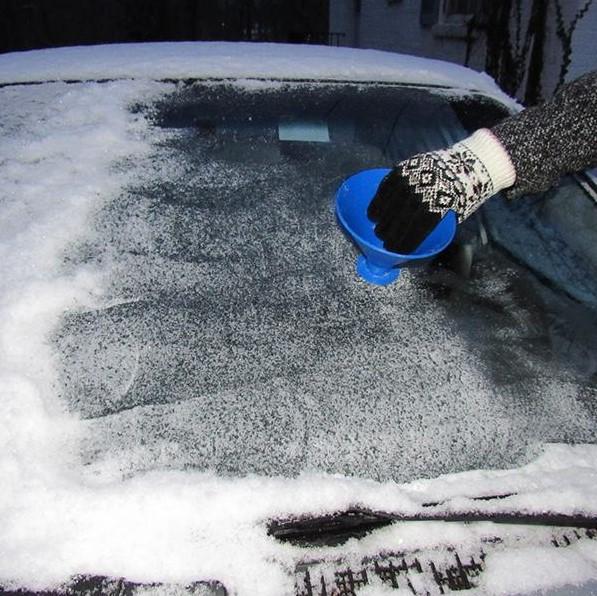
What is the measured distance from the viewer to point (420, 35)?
747 centimetres

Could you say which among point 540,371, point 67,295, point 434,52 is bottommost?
point 434,52

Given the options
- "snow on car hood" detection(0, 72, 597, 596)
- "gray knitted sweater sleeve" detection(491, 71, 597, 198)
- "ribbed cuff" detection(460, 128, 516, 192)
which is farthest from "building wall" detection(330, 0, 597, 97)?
"snow on car hood" detection(0, 72, 597, 596)

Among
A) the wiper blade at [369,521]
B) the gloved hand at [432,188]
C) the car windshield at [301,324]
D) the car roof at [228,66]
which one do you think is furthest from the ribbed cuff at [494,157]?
the wiper blade at [369,521]

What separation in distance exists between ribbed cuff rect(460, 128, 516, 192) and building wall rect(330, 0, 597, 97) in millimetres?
4632

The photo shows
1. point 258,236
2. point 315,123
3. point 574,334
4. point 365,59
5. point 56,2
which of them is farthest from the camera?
point 56,2

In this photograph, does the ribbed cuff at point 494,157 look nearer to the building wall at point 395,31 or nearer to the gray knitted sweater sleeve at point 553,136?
the gray knitted sweater sleeve at point 553,136

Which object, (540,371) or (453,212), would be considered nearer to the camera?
(540,371)

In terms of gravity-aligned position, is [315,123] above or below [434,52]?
above

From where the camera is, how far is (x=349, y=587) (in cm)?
75

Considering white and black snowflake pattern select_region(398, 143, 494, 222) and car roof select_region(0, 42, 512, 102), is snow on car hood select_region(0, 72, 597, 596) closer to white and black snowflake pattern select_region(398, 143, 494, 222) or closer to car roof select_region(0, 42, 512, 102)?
white and black snowflake pattern select_region(398, 143, 494, 222)

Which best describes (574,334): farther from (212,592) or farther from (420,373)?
(212,592)

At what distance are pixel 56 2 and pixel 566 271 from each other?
786 cm

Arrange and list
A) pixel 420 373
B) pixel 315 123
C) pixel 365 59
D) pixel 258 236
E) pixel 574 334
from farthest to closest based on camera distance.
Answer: pixel 365 59 < pixel 315 123 < pixel 258 236 < pixel 574 334 < pixel 420 373

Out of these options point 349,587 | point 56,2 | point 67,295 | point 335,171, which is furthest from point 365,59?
point 56,2
